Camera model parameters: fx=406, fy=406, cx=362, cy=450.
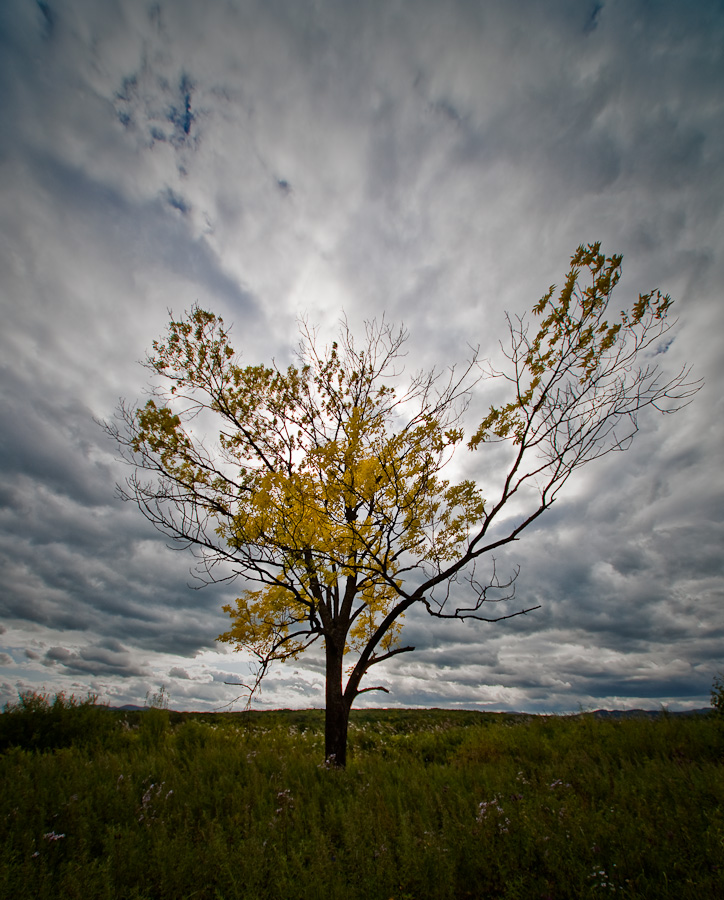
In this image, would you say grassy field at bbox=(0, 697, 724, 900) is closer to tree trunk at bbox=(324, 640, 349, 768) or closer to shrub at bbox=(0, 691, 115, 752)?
tree trunk at bbox=(324, 640, 349, 768)

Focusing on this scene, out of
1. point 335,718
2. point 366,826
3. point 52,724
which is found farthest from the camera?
point 52,724

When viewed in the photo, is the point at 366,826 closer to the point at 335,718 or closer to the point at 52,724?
the point at 335,718

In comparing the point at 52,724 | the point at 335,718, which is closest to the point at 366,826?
the point at 335,718

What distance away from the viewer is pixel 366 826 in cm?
433

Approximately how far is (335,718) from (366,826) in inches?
128

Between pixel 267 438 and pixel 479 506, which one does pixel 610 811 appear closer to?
pixel 479 506

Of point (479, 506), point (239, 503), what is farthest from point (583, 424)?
point (239, 503)

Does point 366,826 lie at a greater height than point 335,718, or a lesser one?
lesser

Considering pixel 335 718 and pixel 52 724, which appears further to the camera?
pixel 52 724

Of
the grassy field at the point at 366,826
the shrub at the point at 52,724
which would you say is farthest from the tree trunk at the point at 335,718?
the shrub at the point at 52,724

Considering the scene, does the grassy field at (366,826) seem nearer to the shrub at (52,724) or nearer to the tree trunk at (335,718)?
the tree trunk at (335,718)

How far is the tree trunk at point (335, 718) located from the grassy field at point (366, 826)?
43 cm

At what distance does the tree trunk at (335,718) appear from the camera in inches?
282

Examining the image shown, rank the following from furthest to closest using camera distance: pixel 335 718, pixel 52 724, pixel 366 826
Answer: pixel 52 724, pixel 335 718, pixel 366 826
